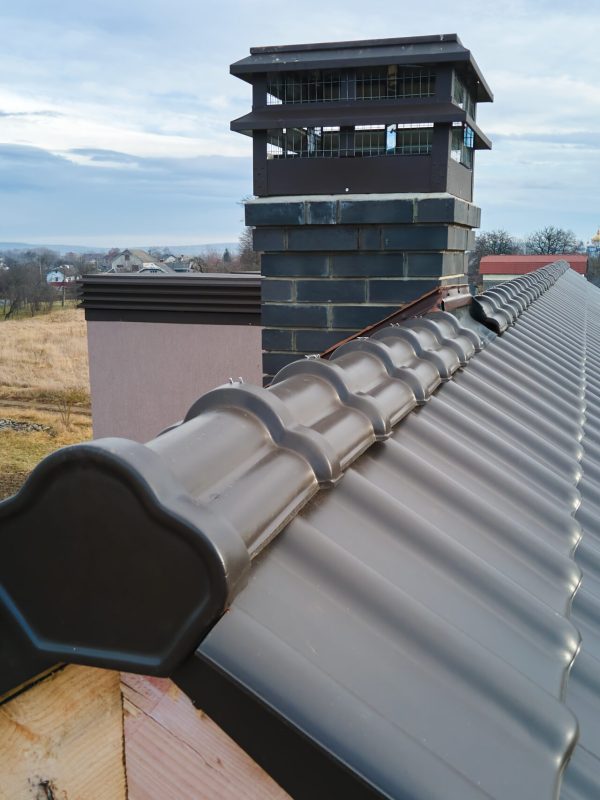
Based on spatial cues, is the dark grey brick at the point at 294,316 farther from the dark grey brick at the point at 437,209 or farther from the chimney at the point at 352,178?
the dark grey brick at the point at 437,209

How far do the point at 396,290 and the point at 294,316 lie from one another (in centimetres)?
78

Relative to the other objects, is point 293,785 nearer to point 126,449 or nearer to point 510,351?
point 126,449

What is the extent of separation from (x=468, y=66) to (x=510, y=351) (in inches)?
81.3

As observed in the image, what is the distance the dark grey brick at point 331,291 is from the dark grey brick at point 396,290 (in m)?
0.08

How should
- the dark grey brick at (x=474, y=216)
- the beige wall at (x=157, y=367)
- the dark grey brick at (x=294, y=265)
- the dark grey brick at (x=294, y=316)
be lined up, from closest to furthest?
the dark grey brick at (x=294, y=265)
the dark grey brick at (x=294, y=316)
the dark grey brick at (x=474, y=216)
the beige wall at (x=157, y=367)

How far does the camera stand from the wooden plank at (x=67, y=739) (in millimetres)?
1197

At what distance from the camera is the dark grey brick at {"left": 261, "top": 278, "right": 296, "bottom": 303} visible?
5.43 meters

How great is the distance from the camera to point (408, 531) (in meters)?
1.72

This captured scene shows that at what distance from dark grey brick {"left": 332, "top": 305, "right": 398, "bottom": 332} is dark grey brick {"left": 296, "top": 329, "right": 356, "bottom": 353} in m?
0.05

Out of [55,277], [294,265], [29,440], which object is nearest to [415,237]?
[294,265]

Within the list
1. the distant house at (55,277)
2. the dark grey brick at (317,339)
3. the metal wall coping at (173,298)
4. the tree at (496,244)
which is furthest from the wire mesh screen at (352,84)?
the distant house at (55,277)

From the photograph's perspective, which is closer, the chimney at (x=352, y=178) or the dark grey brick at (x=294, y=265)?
the chimney at (x=352, y=178)

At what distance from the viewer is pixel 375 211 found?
5.05 meters

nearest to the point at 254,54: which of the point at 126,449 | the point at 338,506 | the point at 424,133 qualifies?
the point at 424,133
